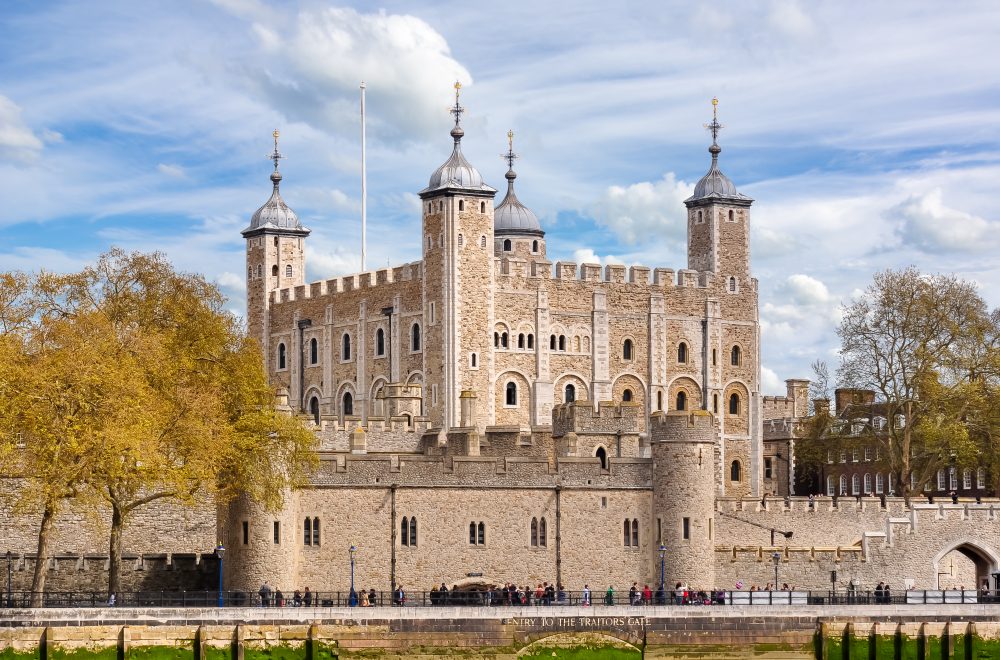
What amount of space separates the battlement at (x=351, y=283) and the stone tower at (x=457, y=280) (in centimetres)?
207

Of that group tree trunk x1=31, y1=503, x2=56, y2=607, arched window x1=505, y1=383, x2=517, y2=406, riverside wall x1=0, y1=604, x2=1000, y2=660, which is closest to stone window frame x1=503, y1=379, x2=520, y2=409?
arched window x1=505, y1=383, x2=517, y2=406

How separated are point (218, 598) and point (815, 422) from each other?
1511 inches

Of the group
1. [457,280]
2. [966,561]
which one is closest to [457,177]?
[457,280]

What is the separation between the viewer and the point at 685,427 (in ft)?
206

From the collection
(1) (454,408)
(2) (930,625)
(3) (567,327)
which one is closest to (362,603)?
(2) (930,625)

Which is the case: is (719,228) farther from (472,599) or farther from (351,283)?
(472,599)

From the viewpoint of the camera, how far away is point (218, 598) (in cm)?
5344

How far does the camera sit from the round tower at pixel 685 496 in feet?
204

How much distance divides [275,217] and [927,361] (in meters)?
33.8

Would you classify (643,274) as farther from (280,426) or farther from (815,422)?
(280,426)

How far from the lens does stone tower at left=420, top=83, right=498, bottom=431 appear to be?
86188 mm

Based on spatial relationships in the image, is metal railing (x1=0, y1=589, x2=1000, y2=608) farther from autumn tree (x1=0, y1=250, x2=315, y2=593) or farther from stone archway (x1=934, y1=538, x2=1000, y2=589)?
stone archway (x1=934, y1=538, x2=1000, y2=589)

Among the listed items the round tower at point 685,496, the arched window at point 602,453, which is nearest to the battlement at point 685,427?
the round tower at point 685,496

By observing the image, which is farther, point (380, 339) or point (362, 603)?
point (380, 339)
